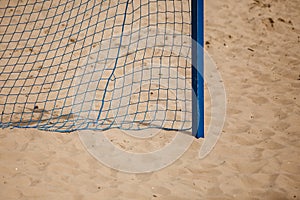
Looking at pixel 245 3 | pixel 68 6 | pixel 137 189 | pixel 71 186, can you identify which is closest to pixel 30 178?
pixel 71 186

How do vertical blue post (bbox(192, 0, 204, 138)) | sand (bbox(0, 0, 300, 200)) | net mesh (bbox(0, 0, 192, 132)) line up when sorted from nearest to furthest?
sand (bbox(0, 0, 300, 200)) < vertical blue post (bbox(192, 0, 204, 138)) < net mesh (bbox(0, 0, 192, 132))

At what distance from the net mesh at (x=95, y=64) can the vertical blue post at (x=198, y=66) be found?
0.22 m

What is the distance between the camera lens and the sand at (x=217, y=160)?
111 inches

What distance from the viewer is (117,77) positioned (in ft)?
13.1

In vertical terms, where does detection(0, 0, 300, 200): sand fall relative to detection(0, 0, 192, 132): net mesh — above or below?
below

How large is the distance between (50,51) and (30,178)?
2021 mm

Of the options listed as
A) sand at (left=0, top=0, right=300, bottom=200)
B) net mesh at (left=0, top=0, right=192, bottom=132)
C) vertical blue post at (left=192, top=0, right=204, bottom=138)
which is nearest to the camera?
sand at (left=0, top=0, right=300, bottom=200)

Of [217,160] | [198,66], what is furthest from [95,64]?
[217,160]

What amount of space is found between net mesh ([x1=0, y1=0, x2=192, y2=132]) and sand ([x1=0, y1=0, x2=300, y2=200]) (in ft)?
0.92

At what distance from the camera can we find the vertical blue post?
10.4 ft

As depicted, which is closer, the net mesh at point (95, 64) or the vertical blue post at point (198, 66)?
the vertical blue post at point (198, 66)

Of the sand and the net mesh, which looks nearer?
the sand

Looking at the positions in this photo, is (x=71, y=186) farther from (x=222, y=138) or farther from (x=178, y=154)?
(x=222, y=138)

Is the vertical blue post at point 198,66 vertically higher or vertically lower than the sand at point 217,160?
higher
